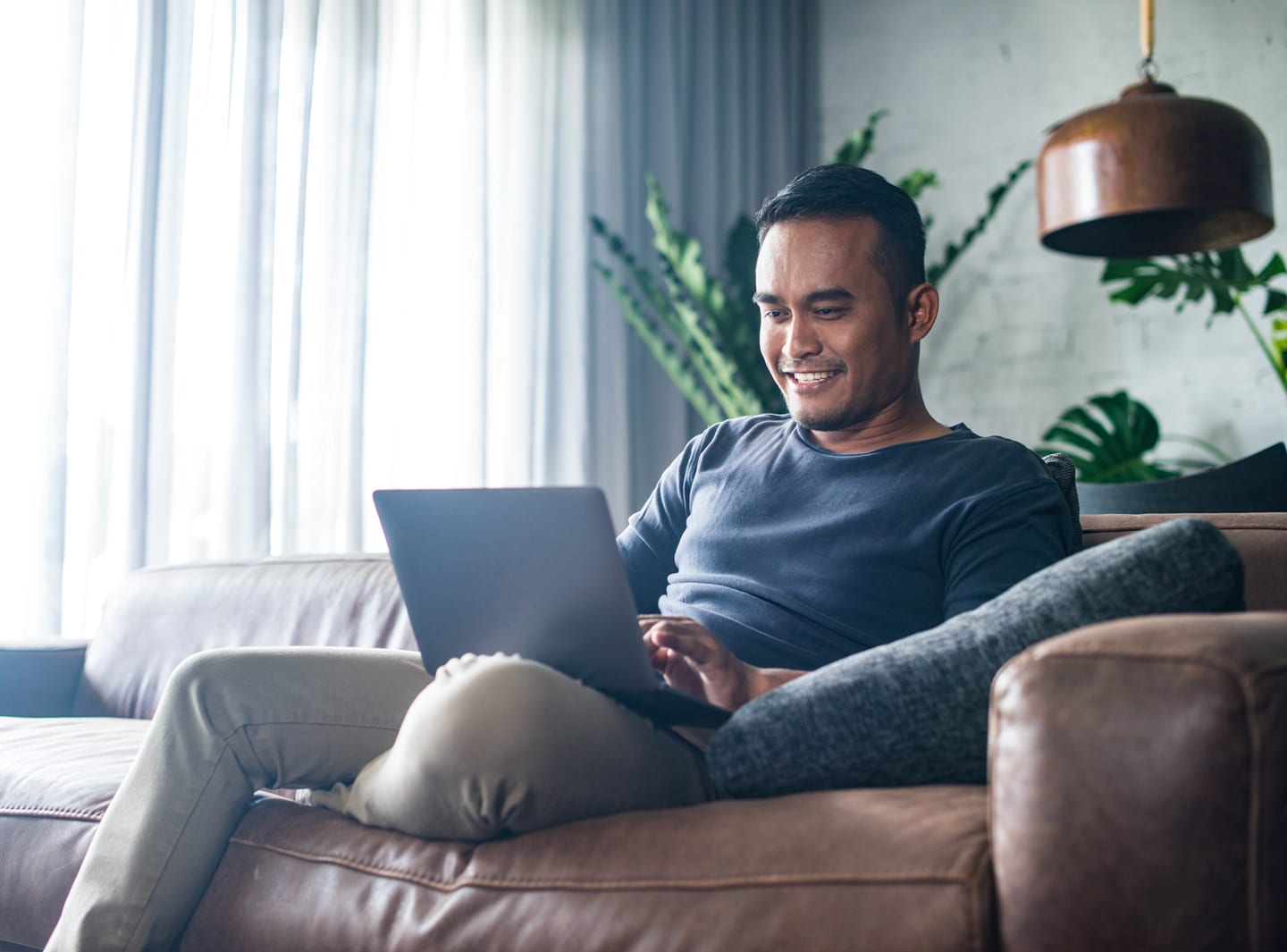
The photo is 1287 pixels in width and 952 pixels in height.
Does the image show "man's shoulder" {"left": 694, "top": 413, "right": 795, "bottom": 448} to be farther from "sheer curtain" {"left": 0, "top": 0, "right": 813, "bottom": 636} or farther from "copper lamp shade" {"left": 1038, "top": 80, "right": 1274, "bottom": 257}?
"sheer curtain" {"left": 0, "top": 0, "right": 813, "bottom": 636}

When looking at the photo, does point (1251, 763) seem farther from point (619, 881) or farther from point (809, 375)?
point (809, 375)

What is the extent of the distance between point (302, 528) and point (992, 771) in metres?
2.19

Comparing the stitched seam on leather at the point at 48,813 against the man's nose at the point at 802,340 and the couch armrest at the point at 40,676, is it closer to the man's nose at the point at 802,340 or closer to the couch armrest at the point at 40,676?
the couch armrest at the point at 40,676

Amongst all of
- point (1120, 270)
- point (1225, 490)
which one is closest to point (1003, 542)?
point (1225, 490)

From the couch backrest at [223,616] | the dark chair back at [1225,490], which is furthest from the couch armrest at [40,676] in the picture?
the dark chair back at [1225,490]

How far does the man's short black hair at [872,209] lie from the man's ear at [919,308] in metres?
0.01

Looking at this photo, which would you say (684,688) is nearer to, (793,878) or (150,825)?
(793,878)

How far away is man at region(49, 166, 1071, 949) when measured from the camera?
0.99m

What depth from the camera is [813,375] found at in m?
1.50

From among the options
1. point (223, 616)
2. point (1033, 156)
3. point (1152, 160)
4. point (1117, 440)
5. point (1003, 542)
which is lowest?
point (223, 616)

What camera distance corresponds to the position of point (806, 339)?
4.89ft

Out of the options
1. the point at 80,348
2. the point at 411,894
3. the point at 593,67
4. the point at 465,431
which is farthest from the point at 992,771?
the point at 593,67

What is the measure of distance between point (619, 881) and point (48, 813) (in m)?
0.78

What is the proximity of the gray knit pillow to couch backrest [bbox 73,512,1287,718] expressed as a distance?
3.49ft
